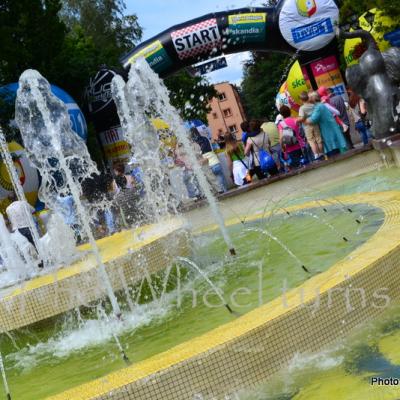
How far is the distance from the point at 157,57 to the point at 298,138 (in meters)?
6.15

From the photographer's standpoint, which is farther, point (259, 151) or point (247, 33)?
point (247, 33)

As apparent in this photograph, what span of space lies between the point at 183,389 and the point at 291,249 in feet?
9.48

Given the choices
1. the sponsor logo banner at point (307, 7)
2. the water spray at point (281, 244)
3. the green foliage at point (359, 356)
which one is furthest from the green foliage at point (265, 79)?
the green foliage at point (359, 356)

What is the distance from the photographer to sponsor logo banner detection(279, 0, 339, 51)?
16250 mm

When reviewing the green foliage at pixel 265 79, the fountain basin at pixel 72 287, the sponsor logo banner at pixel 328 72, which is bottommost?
the fountain basin at pixel 72 287

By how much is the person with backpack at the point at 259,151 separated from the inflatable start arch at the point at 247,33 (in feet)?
18.3

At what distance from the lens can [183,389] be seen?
126 inches

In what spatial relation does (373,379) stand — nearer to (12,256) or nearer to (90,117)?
(12,256)

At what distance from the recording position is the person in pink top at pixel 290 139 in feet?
38.8

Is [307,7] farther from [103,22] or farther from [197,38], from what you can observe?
[103,22]

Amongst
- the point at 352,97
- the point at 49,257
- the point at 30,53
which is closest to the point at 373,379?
the point at 49,257

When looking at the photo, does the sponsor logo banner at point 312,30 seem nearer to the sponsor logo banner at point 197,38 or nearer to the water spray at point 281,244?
the sponsor logo banner at point 197,38

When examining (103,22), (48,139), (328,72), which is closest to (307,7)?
(328,72)

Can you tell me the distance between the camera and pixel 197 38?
16734 mm
